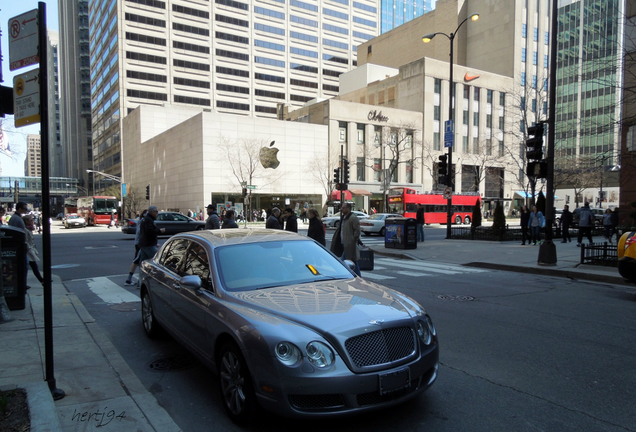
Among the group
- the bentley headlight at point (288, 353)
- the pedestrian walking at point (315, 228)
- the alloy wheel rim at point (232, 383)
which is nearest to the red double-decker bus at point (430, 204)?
the pedestrian walking at point (315, 228)

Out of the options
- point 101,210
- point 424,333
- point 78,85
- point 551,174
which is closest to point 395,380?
point 424,333

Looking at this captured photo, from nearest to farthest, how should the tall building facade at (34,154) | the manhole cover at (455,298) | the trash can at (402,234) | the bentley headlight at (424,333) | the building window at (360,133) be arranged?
1. the bentley headlight at (424,333)
2. the manhole cover at (455,298)
3. the trash can at (402,234)
4. the building window at (360,133)
5. the tall building facade at (34,154)

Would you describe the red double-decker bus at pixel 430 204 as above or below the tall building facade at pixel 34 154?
below

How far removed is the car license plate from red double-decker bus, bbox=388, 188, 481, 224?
35.7 m

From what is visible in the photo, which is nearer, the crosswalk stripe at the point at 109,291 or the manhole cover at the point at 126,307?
the manhole cover at the point at 126,307

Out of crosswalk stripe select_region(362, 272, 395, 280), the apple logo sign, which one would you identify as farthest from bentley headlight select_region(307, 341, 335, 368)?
the apple logo sign

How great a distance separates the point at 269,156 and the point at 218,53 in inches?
1394

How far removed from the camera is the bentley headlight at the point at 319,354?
312 cm

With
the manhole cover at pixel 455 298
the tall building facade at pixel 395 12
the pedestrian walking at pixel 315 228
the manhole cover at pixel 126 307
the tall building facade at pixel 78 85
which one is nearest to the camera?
the manhole cover at pixel 126 307

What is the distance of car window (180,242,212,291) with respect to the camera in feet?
14.2

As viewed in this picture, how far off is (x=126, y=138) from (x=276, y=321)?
8038cm

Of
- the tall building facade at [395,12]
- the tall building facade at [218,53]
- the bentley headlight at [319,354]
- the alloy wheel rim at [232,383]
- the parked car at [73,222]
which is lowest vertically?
the parked car at [73,222]

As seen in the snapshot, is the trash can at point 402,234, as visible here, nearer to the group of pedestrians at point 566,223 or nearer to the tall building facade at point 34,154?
the group of pedestrians at point 566,223

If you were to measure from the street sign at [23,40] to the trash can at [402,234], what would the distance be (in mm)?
15048
